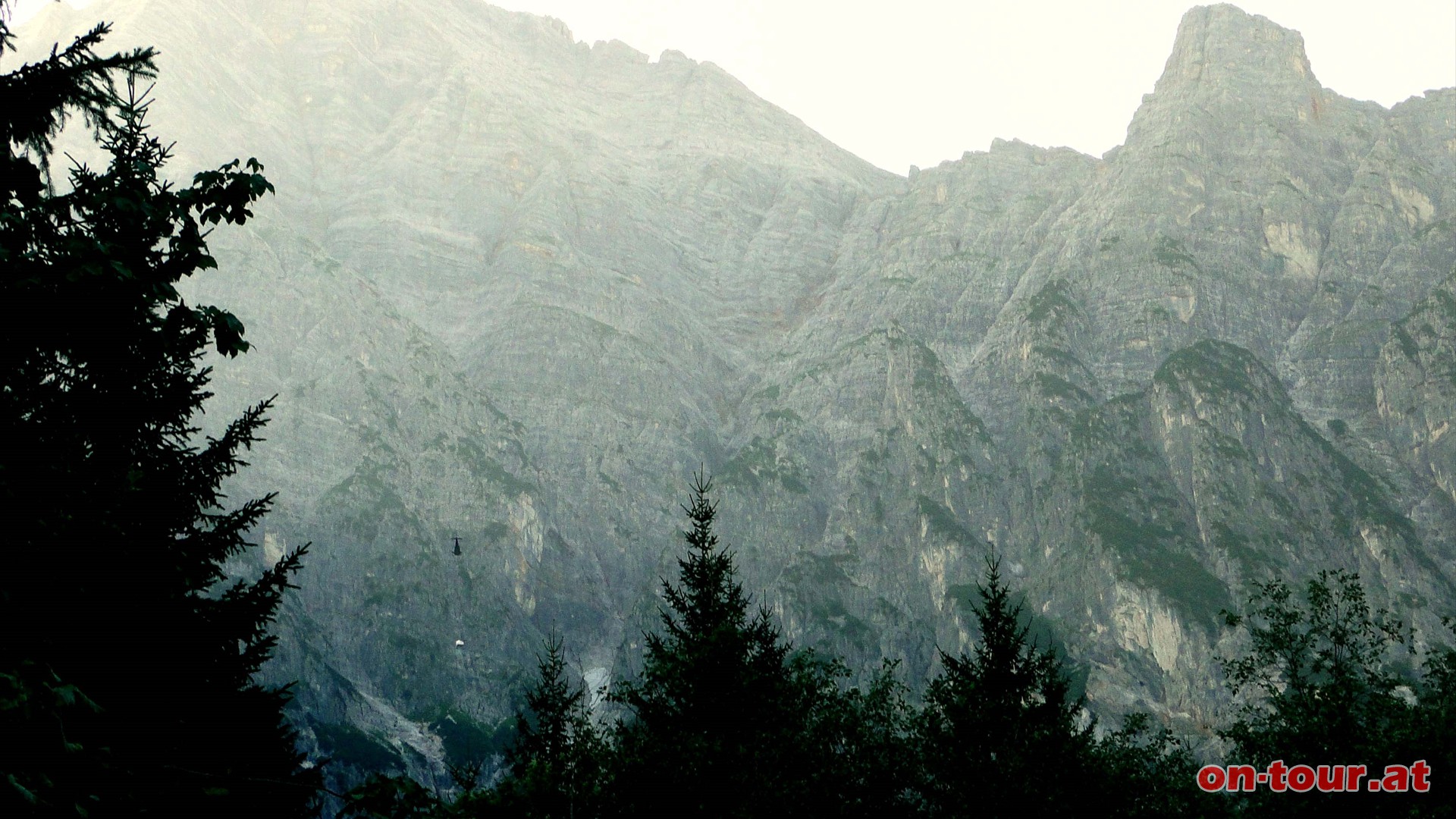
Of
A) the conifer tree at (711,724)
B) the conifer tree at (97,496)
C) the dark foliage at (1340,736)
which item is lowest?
the conifer tree at (97,496)

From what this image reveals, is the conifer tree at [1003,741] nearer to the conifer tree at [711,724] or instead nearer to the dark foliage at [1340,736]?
the conifer tree at [711,724]

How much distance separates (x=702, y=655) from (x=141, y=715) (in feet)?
74.0

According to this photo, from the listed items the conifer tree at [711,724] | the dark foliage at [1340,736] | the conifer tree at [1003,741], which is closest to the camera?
the conifer tree at [711,724]

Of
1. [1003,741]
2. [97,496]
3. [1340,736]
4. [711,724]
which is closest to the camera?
[97,496]

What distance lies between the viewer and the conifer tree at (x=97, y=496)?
765 cm

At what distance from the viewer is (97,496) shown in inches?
428

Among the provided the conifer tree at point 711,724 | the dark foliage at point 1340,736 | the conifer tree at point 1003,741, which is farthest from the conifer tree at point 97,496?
the dark foliage at point 1340,736

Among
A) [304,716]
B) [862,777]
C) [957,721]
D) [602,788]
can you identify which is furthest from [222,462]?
[304,716]

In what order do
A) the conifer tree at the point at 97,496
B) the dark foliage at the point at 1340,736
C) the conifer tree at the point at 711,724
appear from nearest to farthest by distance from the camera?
the conifer tree at the point at 97,496 → the conifer tree at the point at 711,724 → the dark foliage at the point at 1340,736

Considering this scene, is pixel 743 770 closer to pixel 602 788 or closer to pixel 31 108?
pixel 602 788

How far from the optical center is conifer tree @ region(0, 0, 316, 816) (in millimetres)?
7652

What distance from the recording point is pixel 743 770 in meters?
29.4

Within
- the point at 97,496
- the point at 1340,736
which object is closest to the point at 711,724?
the point at 1340,736

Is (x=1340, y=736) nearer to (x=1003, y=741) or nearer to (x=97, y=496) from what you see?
(x=1003, y=741)
